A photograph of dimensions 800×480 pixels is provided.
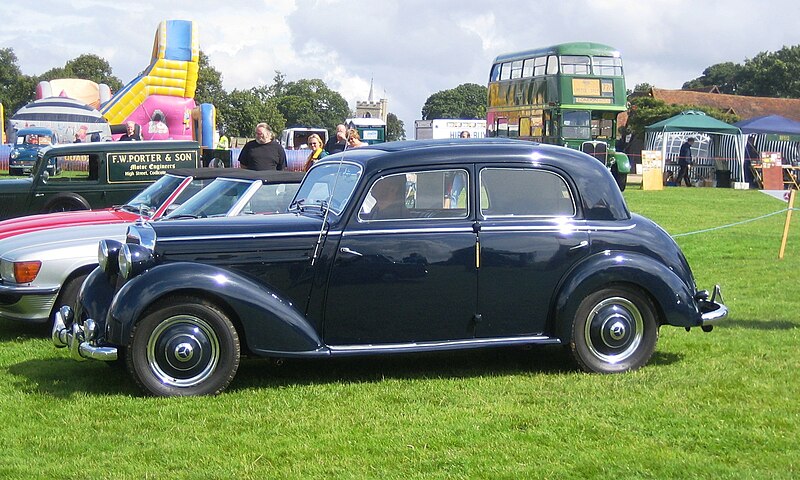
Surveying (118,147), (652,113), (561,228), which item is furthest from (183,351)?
(652,113)

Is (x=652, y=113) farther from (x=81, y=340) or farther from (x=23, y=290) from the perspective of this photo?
(x=81, y=340)

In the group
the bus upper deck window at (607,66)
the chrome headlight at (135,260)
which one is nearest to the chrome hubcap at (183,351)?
the chrome headlight at (135,260)

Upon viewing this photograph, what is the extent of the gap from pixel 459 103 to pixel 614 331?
132775 millimetres

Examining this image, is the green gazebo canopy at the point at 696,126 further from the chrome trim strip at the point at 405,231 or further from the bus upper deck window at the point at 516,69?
the chrome trim strip at the point at 405,231

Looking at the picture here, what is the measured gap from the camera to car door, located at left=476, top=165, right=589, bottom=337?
6.41 meters

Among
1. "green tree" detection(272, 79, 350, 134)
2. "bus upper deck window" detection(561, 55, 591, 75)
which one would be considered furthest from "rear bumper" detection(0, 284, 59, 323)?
"green tree" detection(272, 79, 350, 134)

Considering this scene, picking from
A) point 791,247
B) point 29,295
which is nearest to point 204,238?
point 29,295

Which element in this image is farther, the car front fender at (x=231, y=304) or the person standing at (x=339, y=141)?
the person standing at (x=339, y=141)

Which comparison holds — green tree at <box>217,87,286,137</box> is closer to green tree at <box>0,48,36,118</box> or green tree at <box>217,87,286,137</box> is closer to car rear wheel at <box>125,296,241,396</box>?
green tree at <box>0,48,36,118</box>

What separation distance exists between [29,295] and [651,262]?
490cm

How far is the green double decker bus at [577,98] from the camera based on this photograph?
30047mm

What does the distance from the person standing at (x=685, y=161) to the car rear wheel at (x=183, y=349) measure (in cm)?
3227

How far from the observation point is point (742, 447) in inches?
191

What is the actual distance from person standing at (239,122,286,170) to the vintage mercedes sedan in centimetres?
309
